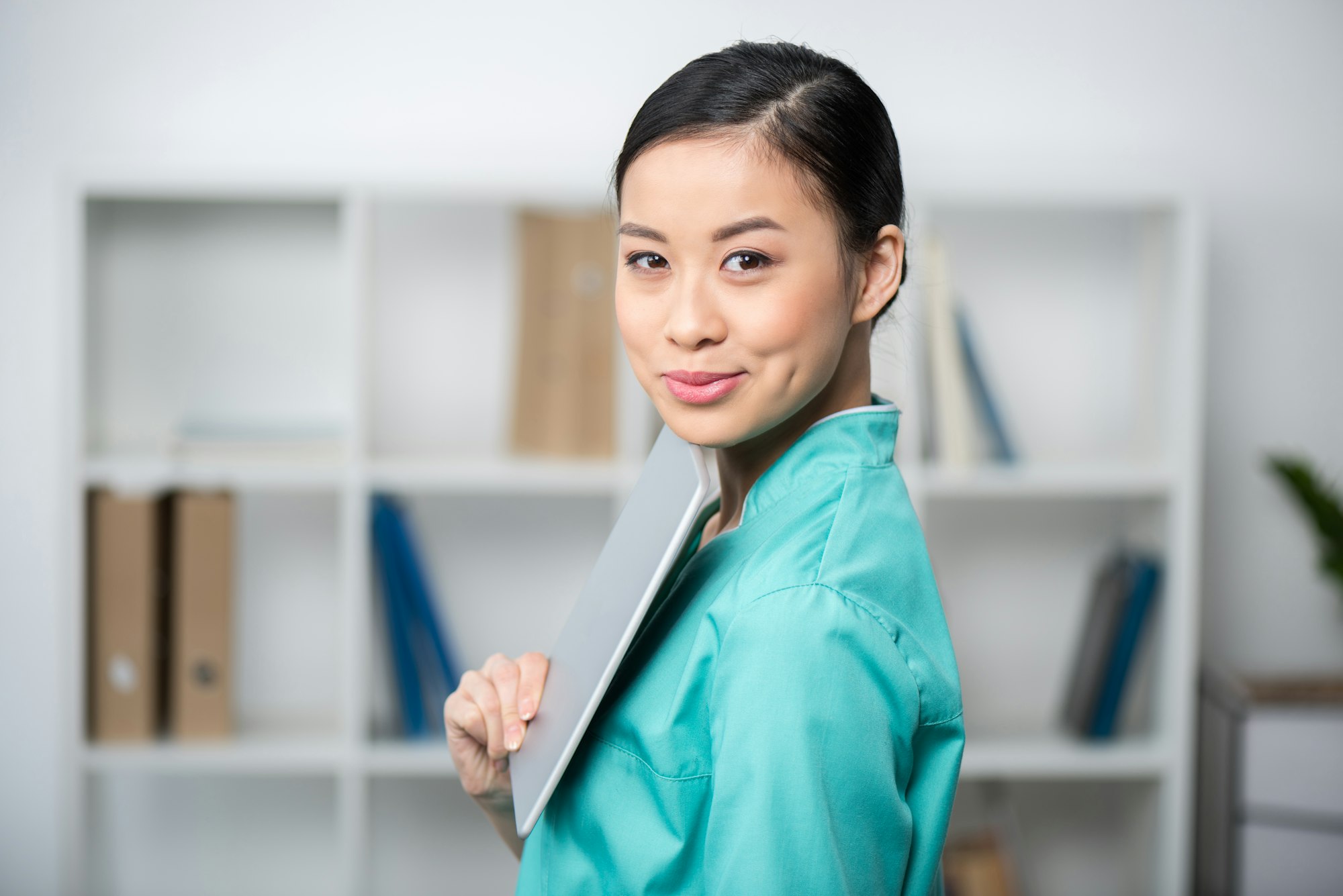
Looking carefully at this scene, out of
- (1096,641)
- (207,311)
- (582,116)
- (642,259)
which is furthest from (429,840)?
(642,259)

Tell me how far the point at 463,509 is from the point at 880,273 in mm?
1818

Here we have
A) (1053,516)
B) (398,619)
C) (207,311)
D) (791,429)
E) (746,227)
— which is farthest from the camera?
(1053,516)

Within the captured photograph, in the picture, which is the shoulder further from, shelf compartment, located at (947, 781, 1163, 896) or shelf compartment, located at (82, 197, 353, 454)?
shelf compartment, located at (947, 781, 1163, 896)

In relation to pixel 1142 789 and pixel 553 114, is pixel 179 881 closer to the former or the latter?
pixel 553 114

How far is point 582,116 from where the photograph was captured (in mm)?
2402

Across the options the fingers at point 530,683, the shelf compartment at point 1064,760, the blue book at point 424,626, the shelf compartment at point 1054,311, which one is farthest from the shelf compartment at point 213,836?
the fingers at point 530,683

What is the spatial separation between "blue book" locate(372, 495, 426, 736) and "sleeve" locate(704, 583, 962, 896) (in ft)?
5.52

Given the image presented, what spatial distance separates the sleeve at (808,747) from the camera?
1.86 feet

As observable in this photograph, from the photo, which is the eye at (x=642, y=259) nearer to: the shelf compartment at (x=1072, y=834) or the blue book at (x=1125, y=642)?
the blue book at (x=1125, y=642)

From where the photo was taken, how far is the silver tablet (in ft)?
2.19

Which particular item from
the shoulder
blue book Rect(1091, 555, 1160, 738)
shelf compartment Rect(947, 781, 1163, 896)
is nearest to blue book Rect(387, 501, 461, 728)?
shelf compartment Rect(947, 781, 1163, 896)

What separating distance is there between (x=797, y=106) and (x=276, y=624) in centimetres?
209

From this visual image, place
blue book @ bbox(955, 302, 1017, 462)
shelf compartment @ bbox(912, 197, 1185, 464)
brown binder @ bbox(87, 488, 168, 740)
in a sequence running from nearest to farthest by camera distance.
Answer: brown binder @ bbox(87, 488, 168, 740) < blue book @ bbox(955, 302, 1017, 462) < shelf compartment @ bbox(912, 197, 1185, 464)

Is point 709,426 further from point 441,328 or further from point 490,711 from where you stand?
point 441,328
